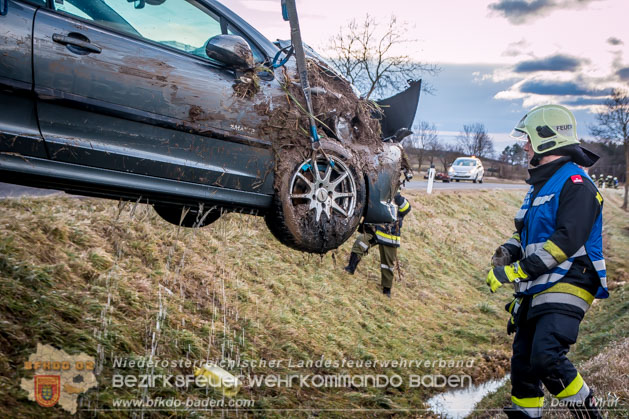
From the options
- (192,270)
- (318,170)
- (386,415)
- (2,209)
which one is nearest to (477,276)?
(386,415)

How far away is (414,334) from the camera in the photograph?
7297mm

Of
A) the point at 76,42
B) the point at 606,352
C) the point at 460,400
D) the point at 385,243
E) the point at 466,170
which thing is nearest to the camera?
the point at 76,42

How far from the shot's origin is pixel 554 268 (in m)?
2.87

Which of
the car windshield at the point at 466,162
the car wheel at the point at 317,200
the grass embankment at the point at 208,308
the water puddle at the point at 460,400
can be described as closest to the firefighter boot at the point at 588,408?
the car wheel at the point at 317,200

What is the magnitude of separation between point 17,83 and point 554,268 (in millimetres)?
3174

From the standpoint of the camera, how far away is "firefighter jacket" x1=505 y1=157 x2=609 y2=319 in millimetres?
2779

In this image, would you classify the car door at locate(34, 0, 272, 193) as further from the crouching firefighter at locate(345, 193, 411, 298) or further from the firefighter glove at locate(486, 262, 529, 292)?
the crouching firefighter at locate(345, 193, 411, 298)

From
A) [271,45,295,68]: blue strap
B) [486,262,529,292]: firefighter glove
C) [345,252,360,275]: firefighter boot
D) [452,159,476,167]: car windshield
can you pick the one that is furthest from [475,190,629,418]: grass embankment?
[452,159,476,167]: car windshield

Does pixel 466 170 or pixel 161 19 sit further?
pixel 466 170

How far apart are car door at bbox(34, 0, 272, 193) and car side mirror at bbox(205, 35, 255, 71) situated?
0.38 ft

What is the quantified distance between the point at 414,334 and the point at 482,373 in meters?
1.13

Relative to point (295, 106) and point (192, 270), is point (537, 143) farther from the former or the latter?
point (192, 270)

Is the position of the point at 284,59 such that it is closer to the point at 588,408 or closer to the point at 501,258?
the point at 501,258

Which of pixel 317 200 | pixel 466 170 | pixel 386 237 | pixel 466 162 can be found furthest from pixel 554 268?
→ pixel 466 162
